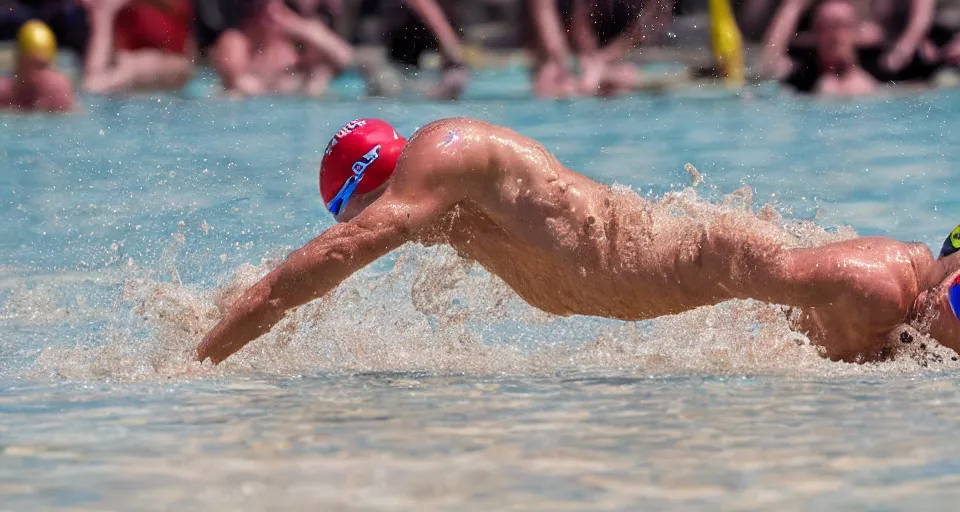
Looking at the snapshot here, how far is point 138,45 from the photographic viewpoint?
32.3ft

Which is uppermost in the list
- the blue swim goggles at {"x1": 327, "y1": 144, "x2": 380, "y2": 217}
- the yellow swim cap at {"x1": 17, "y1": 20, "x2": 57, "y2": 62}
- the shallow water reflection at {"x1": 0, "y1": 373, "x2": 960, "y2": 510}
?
the yellow swim cap at {"x1": 17, "y1": 20, "x2": 57, "y2": 62}

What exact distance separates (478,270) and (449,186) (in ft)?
3.17

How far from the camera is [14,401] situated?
3.06m

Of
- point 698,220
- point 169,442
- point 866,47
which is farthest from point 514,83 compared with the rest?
point 169,442

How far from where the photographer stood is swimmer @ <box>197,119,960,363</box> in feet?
10.6

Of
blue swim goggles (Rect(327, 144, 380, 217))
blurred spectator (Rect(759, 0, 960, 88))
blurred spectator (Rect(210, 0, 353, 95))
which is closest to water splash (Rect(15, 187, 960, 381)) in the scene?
blue swim goggles (Rect(327, 144, 380, 217))

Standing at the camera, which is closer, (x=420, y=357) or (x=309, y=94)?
(x=420, y=357)

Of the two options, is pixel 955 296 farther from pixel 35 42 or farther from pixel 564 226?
pixel 35 42

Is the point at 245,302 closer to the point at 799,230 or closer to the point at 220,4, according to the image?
the point at 799,230

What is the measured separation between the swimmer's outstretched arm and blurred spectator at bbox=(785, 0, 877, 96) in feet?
20.7

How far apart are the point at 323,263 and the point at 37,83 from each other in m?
5.68

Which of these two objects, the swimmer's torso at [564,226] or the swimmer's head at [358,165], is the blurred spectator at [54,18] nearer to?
the swimmer's head at [358,165]

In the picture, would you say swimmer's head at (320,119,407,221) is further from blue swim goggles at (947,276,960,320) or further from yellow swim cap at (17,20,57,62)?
yellow swim cap at (17,20,57,62)

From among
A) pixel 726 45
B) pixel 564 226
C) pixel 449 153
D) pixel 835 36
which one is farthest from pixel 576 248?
A: pixel 726 45
